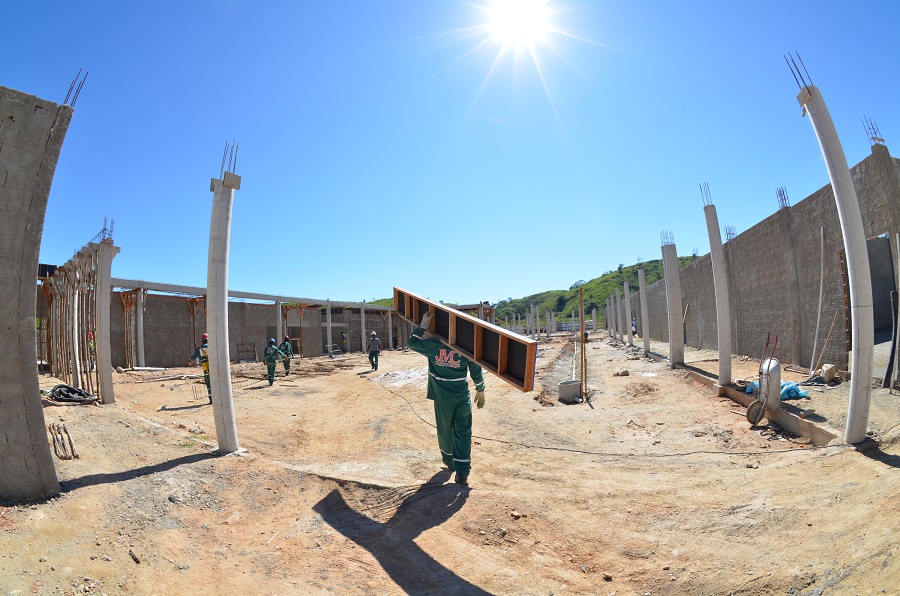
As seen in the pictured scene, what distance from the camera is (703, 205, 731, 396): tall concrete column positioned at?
10078mm

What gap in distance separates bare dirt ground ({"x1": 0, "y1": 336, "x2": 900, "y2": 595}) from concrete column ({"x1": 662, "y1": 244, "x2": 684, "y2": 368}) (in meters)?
6.80

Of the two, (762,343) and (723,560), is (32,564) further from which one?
(762,343)

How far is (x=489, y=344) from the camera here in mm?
4879

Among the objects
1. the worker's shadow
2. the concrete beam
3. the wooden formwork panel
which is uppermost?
the concrete beam

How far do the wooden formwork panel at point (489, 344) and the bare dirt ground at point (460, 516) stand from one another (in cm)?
136

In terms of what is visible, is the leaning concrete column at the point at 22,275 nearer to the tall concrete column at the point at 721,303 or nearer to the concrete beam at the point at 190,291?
the tall concrete column at the point at 721,303

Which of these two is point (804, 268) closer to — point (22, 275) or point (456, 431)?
point (456, 431)

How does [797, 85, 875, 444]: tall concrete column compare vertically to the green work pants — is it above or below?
above

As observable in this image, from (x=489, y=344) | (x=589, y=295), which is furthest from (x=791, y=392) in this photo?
(x=589, y=295)

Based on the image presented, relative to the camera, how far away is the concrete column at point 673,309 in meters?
14.4

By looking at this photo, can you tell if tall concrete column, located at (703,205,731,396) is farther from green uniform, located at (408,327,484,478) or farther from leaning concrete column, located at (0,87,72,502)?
leaning concrete column, located at (0,87,72,502)

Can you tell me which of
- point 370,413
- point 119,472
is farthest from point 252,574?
point 370,413

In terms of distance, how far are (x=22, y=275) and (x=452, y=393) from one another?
4151mm

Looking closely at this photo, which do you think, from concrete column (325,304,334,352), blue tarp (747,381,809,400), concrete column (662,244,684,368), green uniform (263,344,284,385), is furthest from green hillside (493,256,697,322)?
blue tarp (747,381,809,400)
